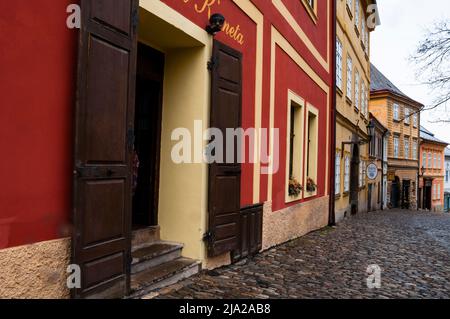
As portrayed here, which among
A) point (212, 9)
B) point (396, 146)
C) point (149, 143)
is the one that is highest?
point (396, 146)

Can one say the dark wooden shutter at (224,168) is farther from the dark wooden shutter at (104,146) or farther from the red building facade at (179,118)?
the dark wooden shutter at (104,146)

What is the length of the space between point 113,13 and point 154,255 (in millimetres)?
2446

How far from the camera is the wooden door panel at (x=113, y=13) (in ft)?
10.4

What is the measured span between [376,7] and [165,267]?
1928 centimetres

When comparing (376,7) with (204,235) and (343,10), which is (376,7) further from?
(204,235)

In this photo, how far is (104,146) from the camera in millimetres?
3250

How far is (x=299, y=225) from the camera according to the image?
8.58 m

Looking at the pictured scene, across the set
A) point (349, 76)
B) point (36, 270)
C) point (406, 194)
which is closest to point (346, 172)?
point (349, 76)

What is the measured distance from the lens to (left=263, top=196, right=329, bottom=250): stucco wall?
6.77m

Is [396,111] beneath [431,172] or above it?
above

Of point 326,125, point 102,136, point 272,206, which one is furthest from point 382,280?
point 326,125

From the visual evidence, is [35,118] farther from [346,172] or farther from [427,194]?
[427,194]

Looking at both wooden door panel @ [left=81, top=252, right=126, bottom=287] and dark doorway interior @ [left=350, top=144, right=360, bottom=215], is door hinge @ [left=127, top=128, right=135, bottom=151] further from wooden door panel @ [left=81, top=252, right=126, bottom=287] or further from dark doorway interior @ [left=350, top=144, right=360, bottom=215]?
dark doorway interior @ [left=350, top=144, right=360, bottom=215]

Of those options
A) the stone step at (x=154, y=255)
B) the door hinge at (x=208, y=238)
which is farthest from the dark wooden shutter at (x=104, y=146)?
the door hinge at (x=208, y=238)
